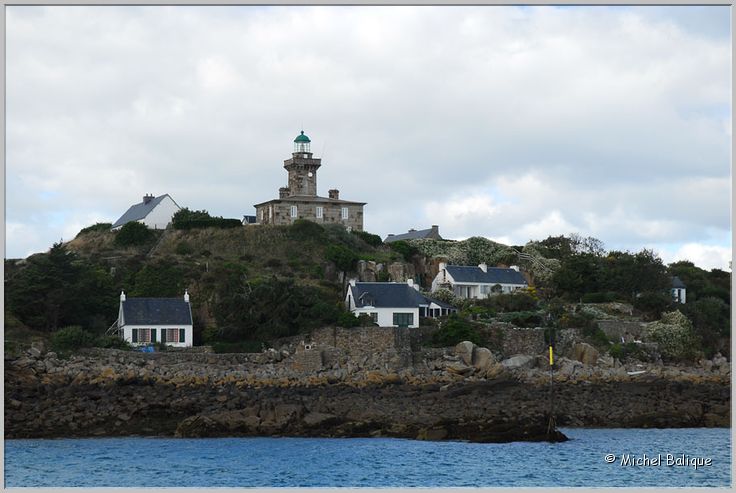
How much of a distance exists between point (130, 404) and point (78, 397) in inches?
64.3

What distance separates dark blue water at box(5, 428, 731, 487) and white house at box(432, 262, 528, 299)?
62.3 feet

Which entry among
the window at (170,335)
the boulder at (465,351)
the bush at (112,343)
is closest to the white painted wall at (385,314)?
the boulder at (465,351)

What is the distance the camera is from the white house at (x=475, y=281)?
4825cm

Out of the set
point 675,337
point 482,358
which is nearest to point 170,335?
point 482,358

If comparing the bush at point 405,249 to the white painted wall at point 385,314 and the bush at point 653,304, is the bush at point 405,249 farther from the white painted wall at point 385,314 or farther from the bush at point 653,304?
the bush at point 653,304

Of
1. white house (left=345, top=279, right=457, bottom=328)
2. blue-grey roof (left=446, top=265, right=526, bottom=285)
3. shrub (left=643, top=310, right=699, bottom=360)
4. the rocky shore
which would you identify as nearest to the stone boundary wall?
the rocky shore

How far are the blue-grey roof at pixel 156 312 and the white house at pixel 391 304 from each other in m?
6.86

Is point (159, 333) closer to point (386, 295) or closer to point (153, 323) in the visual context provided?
point (153, 323)

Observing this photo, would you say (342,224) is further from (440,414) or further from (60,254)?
(440,414)

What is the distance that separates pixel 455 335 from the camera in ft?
132

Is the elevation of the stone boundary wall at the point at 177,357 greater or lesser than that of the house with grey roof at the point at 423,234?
lesser

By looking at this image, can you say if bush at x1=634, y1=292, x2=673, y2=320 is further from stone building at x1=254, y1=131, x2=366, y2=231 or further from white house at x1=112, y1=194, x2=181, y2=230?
white house at x1=112, y1=194, x2=181, y2=230

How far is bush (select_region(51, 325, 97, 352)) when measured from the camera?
36469 mm

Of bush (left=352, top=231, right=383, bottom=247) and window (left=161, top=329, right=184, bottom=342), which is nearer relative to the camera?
window (left=161, top=329, right=184, bottom=342)
